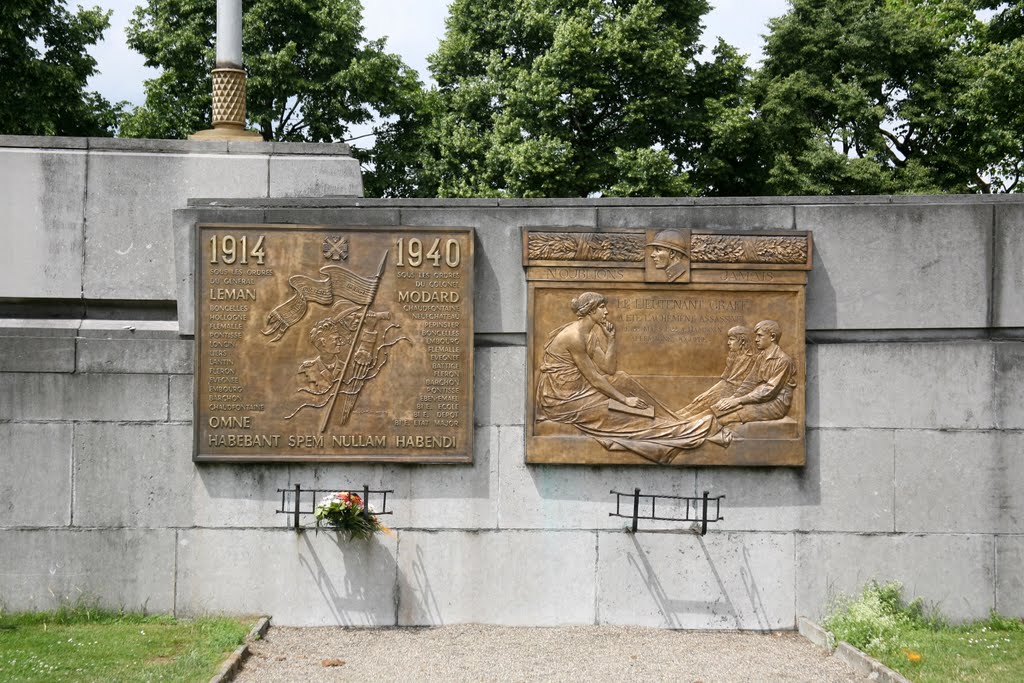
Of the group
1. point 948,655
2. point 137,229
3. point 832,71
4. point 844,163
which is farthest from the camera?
point 832,71

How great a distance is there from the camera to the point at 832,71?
3038 centimetres

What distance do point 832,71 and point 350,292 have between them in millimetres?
25020

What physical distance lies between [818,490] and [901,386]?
1.26m

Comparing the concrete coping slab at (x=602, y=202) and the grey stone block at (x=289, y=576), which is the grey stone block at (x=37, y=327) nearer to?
the concrete coping slab at (x=602, y=202)

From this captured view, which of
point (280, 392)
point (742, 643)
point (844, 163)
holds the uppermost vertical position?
point (844, 163)

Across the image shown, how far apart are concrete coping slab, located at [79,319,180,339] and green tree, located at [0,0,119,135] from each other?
16.0 metres

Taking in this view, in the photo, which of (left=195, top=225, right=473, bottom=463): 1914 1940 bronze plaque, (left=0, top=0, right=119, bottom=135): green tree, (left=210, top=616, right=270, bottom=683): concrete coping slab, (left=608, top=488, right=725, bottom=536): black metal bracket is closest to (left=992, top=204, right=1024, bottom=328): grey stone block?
(left=608, top=488, right=725, bottom=536): black metal bracket

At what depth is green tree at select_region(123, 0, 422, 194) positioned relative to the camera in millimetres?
27734

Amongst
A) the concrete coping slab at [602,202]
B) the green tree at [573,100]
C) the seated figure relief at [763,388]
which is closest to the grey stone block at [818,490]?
the seated figure relief at [763,388]

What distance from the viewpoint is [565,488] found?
30.9ft

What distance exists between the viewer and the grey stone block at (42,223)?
9.58 metres

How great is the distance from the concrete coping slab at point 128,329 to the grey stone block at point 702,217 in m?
4.23

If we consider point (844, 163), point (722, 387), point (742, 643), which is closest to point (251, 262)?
point (722, 387)

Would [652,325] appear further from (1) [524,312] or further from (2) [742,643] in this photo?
(2) [742,643]
